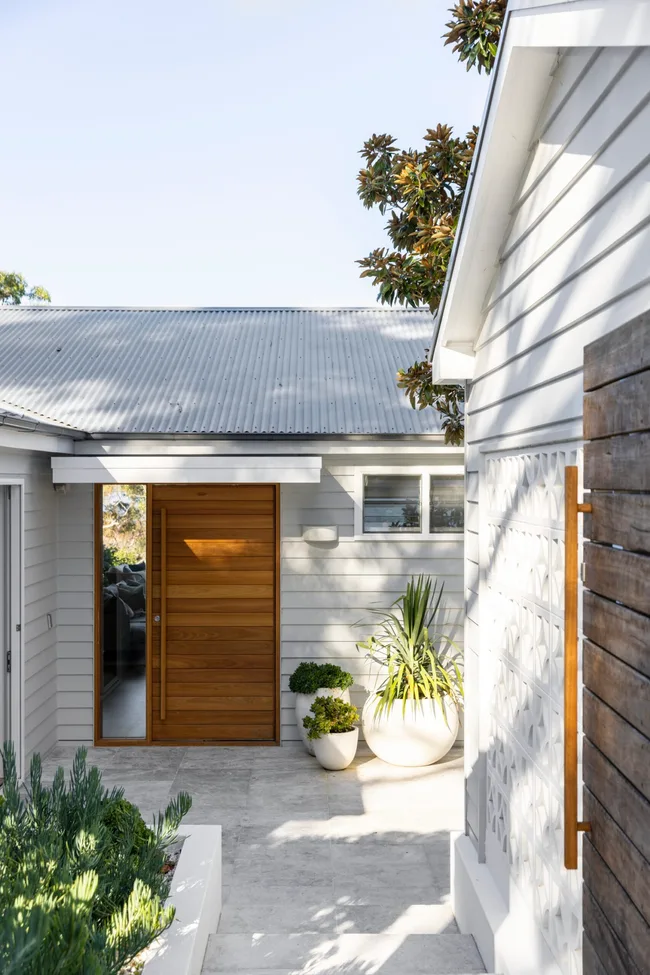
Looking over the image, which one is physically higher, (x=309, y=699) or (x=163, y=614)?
(x=163, y=614)

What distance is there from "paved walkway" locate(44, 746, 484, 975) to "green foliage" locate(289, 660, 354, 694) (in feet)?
2.06

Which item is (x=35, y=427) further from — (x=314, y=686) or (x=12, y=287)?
(x=12, y=287)

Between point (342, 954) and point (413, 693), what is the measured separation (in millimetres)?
3041

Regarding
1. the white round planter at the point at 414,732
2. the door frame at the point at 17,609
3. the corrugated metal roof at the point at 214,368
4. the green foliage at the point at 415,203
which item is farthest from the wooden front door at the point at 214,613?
the green foliage at the point at 415,203

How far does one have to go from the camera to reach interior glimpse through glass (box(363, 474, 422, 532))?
738 centimetres

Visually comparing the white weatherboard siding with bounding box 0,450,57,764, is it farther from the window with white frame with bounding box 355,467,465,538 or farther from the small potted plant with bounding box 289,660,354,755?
the window with white frame with bounding box 355,467,465,538

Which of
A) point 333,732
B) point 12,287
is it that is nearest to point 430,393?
point 333,732

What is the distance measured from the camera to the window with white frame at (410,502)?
289 inches

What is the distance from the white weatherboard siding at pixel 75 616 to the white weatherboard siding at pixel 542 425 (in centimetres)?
416

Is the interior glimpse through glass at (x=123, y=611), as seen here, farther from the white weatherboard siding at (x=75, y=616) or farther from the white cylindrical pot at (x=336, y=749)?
the white cylindrical pot at (x=336, y=749)

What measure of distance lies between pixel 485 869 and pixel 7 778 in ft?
7.84

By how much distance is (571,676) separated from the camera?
2057 millimetres

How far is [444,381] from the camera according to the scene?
14.7ft

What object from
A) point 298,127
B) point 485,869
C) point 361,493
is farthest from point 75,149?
point 485,869
